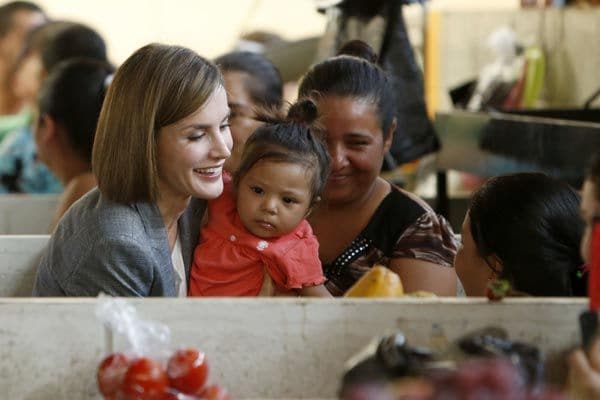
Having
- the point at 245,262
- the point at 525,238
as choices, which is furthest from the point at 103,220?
the point at 525,238

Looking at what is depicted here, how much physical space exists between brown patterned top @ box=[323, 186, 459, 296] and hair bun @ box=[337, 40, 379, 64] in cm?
60

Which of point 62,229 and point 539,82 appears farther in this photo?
point 539,82

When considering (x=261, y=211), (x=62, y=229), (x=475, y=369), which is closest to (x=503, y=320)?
(x=475, y=369)

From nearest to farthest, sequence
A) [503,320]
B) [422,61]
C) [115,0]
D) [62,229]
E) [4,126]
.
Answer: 1. [503,320]
2. [62,229]
3. [4,126]
4. [422,61]
5. [115,0]

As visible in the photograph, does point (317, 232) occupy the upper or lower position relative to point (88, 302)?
lower

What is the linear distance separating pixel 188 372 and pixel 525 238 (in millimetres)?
899

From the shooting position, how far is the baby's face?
2322 millimetres

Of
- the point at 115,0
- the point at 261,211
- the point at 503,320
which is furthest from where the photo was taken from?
the point at 115,0

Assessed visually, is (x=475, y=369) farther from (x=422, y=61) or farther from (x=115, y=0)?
(x=115, y=0)

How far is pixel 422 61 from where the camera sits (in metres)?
7.20

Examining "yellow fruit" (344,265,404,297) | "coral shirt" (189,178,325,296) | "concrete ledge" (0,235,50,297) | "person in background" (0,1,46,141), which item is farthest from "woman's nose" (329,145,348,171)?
"person in background" (0,1,46,141)

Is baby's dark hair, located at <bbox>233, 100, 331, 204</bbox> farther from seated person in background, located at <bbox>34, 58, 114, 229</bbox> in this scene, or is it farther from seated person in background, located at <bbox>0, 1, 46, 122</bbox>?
seated person in background, located at <bbox>0, 1, 46, 122</bbox>

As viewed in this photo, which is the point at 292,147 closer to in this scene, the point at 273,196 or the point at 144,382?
the point at 273,196

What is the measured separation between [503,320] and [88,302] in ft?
2.17
